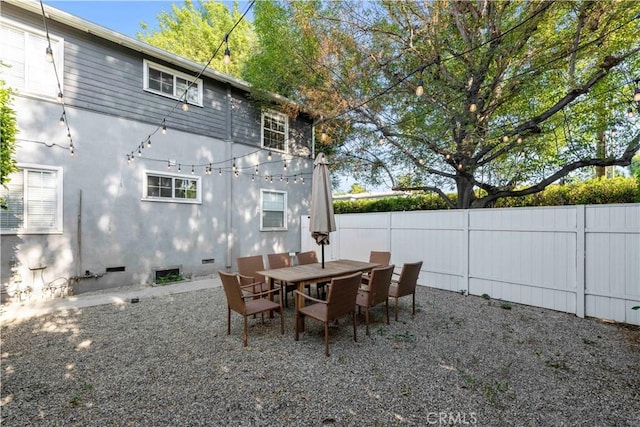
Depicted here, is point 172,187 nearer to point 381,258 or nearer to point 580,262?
point 381,258

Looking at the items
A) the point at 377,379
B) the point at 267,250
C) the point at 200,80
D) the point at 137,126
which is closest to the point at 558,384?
the point at 377,379

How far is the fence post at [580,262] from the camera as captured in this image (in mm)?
4637

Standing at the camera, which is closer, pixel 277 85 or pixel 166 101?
pixel 166 101

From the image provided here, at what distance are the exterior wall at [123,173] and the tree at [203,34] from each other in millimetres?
6054

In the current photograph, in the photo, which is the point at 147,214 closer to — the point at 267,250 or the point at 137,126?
the point at 137,126

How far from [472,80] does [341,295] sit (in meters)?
6.24

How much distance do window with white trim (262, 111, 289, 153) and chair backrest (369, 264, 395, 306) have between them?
6.84 m

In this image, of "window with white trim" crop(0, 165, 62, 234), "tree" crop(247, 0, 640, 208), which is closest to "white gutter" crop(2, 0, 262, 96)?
"tree" crop(247, 0, 640, 208)

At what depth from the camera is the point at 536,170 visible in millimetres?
7184

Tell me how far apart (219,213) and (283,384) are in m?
6.45

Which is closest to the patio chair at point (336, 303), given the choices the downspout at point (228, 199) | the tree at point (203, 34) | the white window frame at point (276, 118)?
the downspout at point (228, 199)

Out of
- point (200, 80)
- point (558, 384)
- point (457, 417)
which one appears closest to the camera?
point (457, 417)

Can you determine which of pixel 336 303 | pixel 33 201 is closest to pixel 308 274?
pixel 336 303

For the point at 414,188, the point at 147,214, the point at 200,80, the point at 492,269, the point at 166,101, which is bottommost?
the point at 492,269
